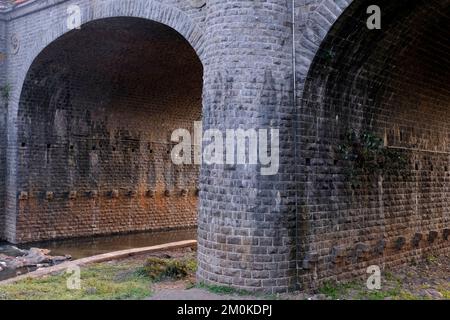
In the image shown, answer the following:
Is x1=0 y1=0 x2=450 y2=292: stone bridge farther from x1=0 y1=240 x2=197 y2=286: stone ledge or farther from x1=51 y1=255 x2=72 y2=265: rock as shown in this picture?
x1=0 y1=240 x2=197 y2=286: stone ledge

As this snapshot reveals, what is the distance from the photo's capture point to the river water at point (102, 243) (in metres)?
13.8

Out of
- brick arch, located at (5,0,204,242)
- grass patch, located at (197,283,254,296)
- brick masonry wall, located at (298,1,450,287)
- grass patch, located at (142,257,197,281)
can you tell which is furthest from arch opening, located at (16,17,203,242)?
grass patch, located at (197,283,254,296)

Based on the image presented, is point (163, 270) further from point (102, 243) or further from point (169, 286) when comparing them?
point (102, 243)

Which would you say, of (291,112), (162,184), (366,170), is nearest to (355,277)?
(366,170)

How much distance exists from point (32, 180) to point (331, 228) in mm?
9781

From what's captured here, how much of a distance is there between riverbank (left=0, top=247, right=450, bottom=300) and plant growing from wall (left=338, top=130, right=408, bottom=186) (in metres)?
1.87

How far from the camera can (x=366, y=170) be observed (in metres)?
9.15

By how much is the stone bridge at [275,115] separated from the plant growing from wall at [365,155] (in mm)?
34

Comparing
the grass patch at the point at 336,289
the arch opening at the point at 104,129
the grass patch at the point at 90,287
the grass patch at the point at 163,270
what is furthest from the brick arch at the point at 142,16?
the grass patch at the point at 336,289

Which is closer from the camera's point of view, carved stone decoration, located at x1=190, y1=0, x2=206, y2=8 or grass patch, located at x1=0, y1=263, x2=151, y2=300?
grass patch, located at x1=0, y1=263, x2=151, y2=300

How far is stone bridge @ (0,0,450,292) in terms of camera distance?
7781 mm

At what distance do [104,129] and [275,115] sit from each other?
9958mm

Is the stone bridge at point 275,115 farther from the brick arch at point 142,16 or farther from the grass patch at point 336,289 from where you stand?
the grass patch at point 336,289

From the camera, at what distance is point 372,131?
Answer: 9.39m
